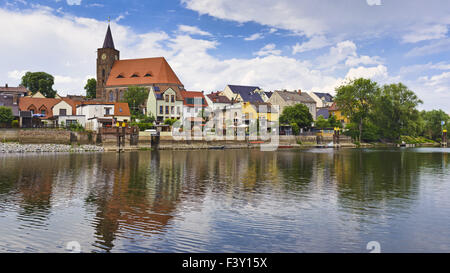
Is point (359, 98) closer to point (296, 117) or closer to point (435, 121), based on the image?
point (296, 117)

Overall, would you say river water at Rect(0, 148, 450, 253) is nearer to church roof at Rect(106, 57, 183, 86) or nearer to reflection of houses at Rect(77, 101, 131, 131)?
reflection of houses at Rect(77, 101, 131, 131)

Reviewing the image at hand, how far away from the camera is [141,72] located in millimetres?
114188

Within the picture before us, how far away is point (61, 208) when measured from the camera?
17.8 meters

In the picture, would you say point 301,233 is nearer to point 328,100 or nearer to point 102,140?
point 102,140

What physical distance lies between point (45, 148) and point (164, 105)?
37612 mm

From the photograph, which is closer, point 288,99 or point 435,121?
point 288,99

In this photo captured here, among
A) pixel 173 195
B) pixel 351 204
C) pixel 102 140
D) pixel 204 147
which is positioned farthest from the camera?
pixel 204 147

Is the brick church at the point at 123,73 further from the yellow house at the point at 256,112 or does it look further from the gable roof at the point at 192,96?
the yellow house at the point at 256,112

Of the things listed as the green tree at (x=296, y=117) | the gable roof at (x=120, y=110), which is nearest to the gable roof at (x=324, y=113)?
the green tree at (x=296, y=117)

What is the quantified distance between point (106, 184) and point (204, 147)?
5302cm

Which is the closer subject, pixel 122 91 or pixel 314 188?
pixel 314 188

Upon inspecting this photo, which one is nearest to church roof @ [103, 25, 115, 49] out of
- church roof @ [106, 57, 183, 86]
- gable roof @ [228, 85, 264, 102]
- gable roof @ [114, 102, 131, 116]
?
church roof @ [106, 57, 183, 86]

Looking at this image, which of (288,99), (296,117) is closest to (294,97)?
(288,99)

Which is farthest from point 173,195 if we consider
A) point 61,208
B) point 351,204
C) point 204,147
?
point 204,147
